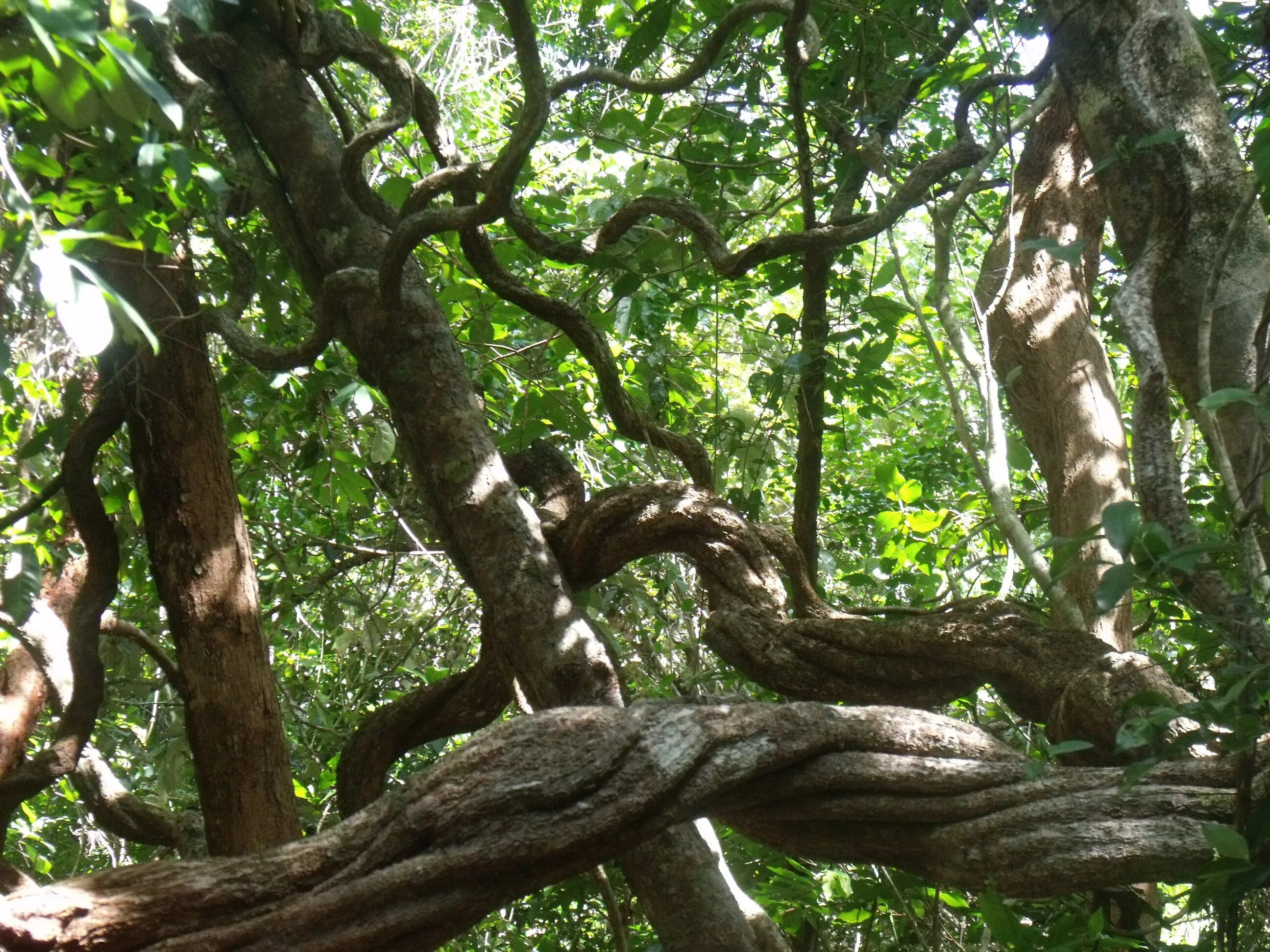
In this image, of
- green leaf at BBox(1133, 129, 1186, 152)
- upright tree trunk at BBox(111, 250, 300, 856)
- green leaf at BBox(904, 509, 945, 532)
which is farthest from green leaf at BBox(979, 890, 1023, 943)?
green leaf at BBox(904, 509, 945, 532)

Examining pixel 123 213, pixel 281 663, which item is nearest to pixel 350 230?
pixel 123 213

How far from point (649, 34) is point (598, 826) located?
164 cm

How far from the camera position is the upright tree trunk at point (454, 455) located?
1933mm

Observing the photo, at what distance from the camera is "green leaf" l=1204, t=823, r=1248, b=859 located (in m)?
1.13

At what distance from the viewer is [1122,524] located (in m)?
1.23

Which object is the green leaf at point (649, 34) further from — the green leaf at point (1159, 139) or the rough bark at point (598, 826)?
the rough bark at point (598, 826)

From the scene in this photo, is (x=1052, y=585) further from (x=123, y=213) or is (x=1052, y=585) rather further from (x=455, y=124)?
(x=455, y=124)

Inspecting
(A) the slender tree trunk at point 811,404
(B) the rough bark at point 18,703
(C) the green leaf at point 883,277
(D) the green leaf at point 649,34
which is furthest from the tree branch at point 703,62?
(B) the rough bark at point 18,703

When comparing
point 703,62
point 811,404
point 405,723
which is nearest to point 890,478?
point 811,404

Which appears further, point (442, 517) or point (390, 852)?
point (442, 517)

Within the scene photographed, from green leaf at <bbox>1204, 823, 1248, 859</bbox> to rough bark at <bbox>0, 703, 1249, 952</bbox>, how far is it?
0.20 metres

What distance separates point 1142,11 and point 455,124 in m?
4.38

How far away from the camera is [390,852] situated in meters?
1.46

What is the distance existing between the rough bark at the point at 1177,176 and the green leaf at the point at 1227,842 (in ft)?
2.09
